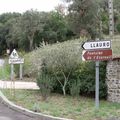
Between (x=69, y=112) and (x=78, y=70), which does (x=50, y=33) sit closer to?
(x=78, y=70)

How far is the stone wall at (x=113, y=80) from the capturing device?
17297 mm

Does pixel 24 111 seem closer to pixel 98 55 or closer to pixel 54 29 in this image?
pixel 98 55

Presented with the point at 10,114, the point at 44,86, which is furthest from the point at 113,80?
the point at 10,114

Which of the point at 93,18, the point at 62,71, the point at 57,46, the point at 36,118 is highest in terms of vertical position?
the point at 93,18

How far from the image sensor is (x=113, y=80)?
691 inches

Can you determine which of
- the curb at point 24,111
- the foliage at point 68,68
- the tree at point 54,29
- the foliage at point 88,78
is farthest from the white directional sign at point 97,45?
the tree at point 54,29

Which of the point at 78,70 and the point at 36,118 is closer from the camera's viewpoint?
the point at 36,118

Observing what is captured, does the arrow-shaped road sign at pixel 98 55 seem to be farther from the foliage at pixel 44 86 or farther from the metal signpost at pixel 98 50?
the foliage at pixel 44 86

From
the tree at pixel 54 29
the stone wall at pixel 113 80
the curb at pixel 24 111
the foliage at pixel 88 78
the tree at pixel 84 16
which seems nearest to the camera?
the curb at pixel 24 111

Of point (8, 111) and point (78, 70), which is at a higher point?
point (78, 70)

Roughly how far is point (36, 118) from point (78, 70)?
24.0 feet

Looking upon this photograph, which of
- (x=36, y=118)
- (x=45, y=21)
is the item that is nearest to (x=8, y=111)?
(x=36, y=118)

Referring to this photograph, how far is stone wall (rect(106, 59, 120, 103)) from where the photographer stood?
56.7 feet

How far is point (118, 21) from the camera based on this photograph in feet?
195
